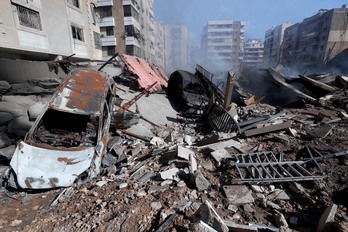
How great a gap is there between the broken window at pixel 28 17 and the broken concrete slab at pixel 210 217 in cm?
1447

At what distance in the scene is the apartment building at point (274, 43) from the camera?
5258 cm

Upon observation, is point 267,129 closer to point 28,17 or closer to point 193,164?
point 193,164

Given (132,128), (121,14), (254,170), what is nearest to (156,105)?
(132,128)

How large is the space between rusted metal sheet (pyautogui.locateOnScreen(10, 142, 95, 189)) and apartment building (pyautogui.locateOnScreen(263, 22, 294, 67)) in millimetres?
55570

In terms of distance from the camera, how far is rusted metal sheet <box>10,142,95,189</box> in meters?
3.43

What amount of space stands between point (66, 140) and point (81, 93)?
1236 millimetres

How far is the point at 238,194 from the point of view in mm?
3217

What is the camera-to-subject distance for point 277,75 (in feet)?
37.0

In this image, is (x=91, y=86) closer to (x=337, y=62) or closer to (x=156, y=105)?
(x=156, y=105)

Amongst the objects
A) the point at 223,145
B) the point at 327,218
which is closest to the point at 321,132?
the point at 223,145

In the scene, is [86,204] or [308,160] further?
[308,160]

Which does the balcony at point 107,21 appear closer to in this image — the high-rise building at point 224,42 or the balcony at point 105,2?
the balcony at point 105,2

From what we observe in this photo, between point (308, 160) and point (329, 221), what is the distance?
171 cm

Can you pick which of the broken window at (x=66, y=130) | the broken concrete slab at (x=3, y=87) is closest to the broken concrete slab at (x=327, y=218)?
the broken window at (x=66, y=130)
